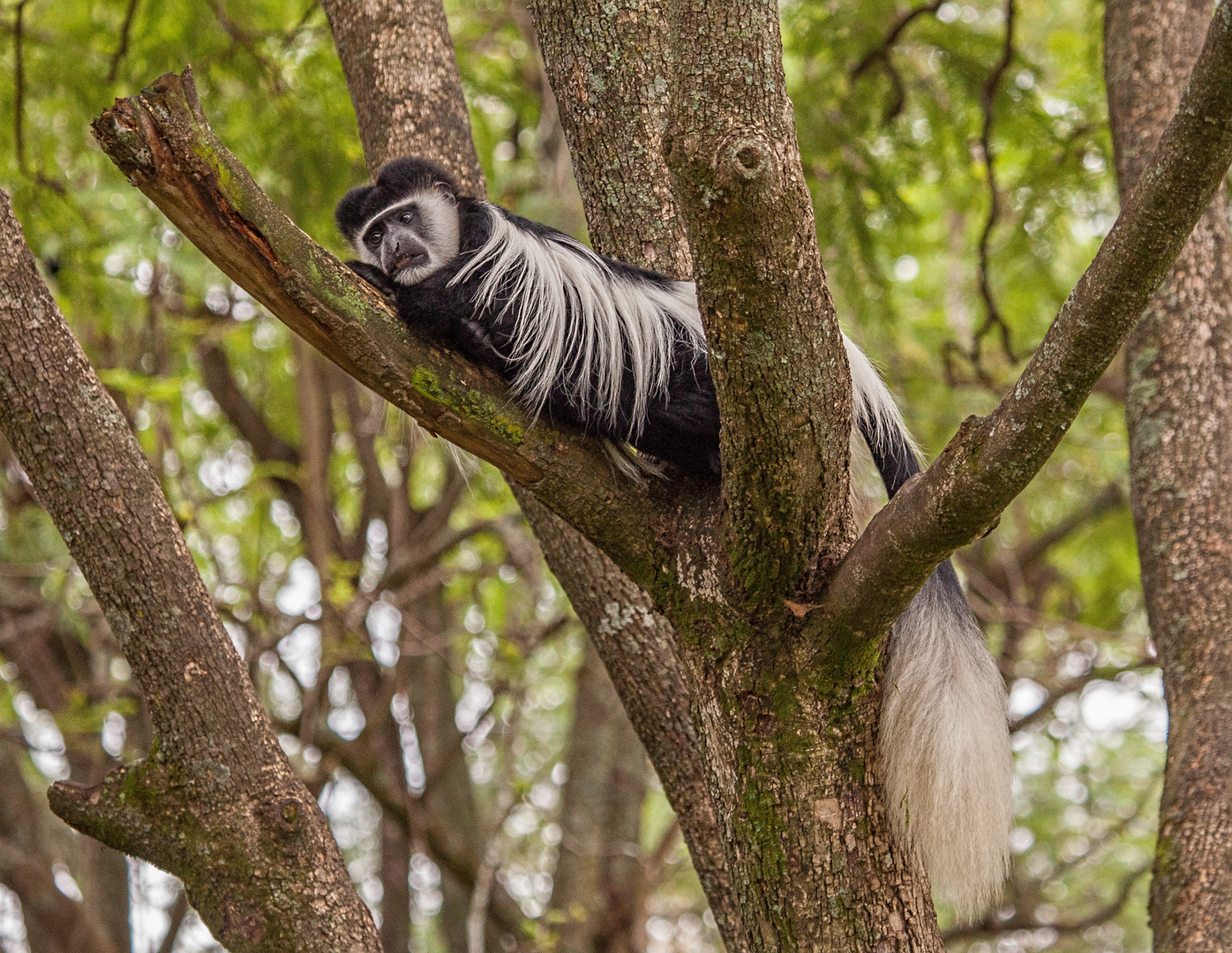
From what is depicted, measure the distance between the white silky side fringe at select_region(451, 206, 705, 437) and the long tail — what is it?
50cm

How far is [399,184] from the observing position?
93.2 inches

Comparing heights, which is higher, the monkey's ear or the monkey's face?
the monkey's ear

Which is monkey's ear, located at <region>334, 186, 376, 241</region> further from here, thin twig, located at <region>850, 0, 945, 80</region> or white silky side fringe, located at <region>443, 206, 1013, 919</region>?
thin twig, located at <region>850, 0, 945, 80</region>

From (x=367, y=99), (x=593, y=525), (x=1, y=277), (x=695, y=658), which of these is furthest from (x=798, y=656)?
(x=367, y=99)

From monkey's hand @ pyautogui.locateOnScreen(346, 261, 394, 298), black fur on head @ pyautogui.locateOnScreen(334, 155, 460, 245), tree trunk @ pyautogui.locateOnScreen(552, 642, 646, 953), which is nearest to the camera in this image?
monkey's hand @ pyautogui.locateOnScreen(346, 261, 394, 298)

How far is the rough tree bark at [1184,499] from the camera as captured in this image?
2053 mm

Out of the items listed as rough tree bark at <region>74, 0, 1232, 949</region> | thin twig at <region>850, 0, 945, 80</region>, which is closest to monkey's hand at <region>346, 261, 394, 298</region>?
rough tree bark at <region>74, 0, 1232, 949</region>

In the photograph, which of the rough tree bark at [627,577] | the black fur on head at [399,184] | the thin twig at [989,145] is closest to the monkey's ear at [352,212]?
the black fur on head at [399,184]

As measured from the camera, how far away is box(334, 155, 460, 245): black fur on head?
2350 mm

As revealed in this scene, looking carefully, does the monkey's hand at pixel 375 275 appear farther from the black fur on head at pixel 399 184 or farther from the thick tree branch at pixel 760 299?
the thick tree branch at pixel 760 299

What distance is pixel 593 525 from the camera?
1710mm

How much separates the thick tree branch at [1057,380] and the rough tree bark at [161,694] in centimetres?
98

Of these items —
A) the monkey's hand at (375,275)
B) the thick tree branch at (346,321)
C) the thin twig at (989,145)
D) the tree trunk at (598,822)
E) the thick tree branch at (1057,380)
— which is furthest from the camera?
the tree trunk at (598,822)

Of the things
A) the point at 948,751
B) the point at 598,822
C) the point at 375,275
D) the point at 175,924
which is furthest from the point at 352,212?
the point at 175,924
